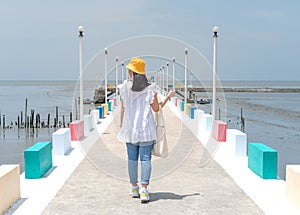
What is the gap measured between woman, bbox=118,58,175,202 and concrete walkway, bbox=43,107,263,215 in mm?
419

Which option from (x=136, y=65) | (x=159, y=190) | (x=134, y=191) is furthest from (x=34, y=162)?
(x=136, y=65)

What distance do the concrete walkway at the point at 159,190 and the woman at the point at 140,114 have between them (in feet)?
1.38

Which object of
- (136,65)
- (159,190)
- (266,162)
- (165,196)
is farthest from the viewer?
(266,162)

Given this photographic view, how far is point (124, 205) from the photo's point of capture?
5.73m

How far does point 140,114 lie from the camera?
18.9 ft

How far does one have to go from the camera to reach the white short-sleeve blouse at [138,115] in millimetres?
5715

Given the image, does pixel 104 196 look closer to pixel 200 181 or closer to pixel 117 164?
pixel 200 181

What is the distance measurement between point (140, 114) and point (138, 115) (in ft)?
0.10

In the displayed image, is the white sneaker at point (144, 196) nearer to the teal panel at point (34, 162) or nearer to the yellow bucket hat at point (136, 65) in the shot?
the yellow bucket hat at point (136, 65)

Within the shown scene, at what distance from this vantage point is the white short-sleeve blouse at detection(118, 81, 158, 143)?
5.71m

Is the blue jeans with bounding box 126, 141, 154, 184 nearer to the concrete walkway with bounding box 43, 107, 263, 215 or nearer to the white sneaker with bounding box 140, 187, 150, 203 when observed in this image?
the white sneaker with bounding box 140, 187, 150, 203

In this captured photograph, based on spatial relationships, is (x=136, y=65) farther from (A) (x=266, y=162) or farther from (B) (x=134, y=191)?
(A) (x=266, y=162)

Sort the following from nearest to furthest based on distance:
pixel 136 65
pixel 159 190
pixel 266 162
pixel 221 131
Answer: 1. pixel 136 65
2. pixel 159 190
3. pixel 266 162
4. pixel 221 131

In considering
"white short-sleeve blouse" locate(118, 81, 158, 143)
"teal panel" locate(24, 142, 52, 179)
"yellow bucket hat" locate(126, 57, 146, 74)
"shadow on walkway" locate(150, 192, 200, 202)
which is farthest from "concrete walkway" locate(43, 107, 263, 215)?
"yellow bucket hat" locate(126, 57, 146, 74)
